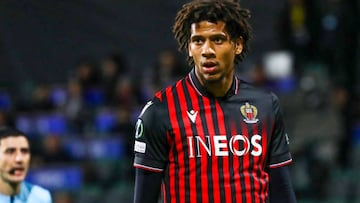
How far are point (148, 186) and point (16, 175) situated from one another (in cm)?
175

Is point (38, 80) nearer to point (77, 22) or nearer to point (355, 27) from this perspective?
point (77, 22)

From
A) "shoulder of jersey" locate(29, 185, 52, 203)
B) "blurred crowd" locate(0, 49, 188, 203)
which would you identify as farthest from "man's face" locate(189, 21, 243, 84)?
"blurred crowd" locate(0, 49, 188, 203)

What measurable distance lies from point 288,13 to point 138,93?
1941mm

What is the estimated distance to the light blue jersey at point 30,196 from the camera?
16.5 ft

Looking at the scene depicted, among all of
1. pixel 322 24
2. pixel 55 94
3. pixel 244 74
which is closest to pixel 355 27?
pixel 322 24

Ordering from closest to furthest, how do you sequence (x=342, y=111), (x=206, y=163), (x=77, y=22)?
(x=206, y=163)
(x=342, y=111)
(x=77, y=22)

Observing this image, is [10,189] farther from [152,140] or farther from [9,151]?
[152,140]

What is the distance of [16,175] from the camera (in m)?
5.13

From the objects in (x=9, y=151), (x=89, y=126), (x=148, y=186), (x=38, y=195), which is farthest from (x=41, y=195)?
(x=89, y=126)

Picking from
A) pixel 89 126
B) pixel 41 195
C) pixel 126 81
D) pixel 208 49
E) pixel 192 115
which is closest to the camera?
pixel 208 49

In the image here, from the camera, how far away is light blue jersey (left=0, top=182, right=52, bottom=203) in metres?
5.04

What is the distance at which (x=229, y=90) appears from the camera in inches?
144

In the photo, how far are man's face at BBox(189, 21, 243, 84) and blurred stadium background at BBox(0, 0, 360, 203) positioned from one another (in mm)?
5879

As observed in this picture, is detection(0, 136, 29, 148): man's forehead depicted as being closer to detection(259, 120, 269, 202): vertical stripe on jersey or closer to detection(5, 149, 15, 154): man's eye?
detection(5, 149, 15, 154): man's eye
